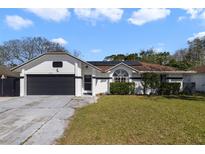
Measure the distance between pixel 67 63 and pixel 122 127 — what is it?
18.8 metres

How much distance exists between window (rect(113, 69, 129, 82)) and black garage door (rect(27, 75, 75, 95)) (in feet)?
14.8

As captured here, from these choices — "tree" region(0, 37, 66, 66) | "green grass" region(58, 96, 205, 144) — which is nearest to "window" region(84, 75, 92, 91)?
"green grass" region(58, 96, 205, 144)

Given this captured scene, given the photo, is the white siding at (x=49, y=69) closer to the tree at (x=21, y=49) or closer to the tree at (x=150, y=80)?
the tree at (x=150, y=80)

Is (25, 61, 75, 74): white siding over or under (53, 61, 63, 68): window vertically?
under

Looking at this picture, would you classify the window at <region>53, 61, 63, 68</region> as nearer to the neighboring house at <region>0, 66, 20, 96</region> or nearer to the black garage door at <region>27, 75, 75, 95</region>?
the black garage door at <region>27, 75, 75, 95</region>

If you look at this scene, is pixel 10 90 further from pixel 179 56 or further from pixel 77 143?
pixel 179 56

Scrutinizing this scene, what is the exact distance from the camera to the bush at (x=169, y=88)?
31.2 meters

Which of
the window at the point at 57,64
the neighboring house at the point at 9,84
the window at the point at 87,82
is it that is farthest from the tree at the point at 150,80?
Result: the neighboring house at the point at 9,84

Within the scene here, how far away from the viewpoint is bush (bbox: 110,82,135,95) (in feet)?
100

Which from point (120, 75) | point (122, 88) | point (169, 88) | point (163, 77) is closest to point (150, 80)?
point (169, 88)

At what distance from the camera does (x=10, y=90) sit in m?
30.7

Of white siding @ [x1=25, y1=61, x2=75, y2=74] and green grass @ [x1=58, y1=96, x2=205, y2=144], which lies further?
white siding @ [x1=25, y1=61, x2=75, y2=74]

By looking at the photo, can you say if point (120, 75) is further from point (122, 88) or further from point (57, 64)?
point (57, 64)
